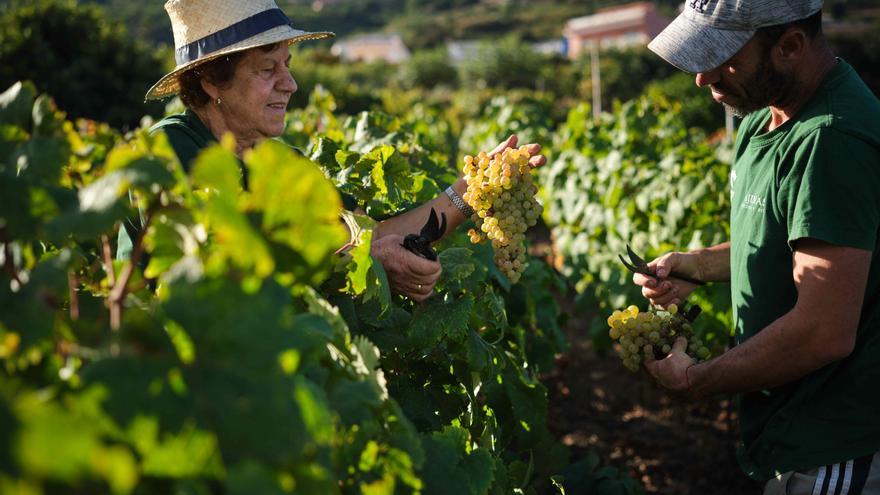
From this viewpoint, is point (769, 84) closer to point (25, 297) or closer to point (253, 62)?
point (253, 62)

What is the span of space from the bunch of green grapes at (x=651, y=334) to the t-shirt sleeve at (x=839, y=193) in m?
0.56

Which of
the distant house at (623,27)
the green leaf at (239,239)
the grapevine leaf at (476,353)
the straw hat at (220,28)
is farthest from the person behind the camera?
the distant house at (623,27)

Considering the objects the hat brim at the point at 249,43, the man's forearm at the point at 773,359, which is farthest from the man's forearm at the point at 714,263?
the hat brim at the point at 249,43

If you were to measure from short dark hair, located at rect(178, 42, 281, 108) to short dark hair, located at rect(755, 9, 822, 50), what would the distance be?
153cm

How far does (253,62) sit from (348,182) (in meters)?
0.51

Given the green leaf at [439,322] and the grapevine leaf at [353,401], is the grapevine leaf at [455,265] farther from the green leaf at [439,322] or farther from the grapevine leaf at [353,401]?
the grapevine leaf at [353,401]

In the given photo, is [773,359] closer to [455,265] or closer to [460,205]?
[455,265]

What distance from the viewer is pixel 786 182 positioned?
203 centimetres

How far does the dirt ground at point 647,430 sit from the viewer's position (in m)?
4.37

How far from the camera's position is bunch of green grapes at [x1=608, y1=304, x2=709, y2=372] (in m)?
2.39

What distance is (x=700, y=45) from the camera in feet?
7.04

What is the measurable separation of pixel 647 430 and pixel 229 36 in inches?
147

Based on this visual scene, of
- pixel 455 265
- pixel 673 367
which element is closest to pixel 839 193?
pixel 673 367

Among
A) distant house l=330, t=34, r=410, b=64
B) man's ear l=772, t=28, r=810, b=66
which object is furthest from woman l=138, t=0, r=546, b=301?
distant house l=330, t=34, r=410, b=64
